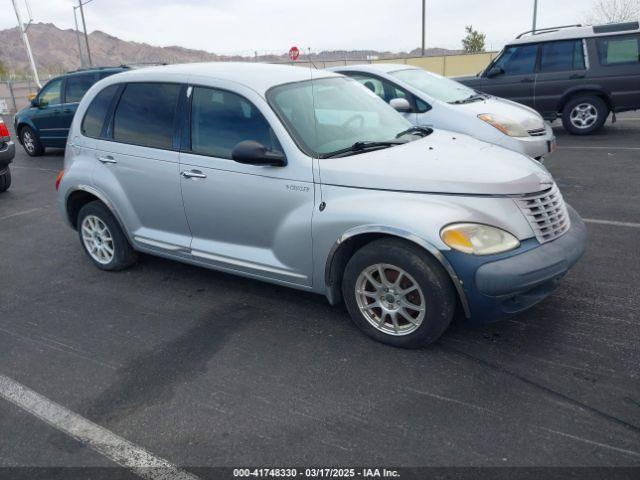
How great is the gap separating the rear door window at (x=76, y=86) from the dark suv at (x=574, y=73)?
8.18m

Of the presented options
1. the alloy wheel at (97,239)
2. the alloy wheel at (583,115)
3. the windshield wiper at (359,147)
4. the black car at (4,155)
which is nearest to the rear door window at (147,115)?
the alloy wheel at (97,239)

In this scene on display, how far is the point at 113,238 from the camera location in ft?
16.2

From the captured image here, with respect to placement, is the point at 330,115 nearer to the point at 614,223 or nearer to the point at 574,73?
the point at 614,223

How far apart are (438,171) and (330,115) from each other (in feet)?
3.57

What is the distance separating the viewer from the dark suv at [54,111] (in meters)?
11.4

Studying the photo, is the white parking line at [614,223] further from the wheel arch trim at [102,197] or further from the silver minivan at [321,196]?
the wheel arch trim at [102,197]

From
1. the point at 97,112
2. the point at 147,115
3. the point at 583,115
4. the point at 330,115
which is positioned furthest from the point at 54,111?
the point at 583,115

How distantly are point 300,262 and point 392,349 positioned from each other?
850mm

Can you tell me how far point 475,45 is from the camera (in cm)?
4128

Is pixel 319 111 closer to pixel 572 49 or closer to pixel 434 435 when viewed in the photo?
pixel 434 435

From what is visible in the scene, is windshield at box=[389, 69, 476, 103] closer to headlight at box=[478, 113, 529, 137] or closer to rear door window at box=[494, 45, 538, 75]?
headlight at box=[478, 113, 529, 137]

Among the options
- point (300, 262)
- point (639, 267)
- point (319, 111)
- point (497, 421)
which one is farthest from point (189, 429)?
point (639, 267)

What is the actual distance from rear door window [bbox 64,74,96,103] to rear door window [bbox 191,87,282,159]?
8.41 metres

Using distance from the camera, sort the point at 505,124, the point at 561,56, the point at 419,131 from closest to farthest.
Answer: the point at 419,131 → the point at 505,124 → the point at 561,56
